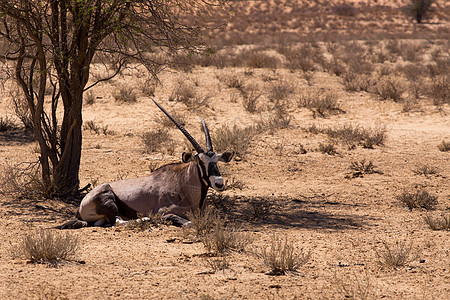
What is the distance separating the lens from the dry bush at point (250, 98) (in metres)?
14.7

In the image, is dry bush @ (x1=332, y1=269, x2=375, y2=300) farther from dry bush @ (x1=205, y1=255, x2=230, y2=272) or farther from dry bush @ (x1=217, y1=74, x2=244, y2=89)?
dry bush @ (x1=217, y1=74, x2=244, y2=89)

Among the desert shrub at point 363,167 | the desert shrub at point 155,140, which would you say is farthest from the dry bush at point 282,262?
Answer: the desert shrub at point 155,140

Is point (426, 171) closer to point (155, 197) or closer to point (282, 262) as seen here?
point (155, 197)

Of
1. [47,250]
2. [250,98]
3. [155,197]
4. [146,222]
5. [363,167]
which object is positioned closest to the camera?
[47,250]

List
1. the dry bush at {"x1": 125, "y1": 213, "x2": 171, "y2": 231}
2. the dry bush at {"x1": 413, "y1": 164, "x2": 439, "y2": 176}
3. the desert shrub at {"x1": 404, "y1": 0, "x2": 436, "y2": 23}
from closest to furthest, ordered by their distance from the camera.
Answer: the dry bush at {"x1": 125, "y1": 213, "x2": 171, "y2": 231} → the dry bush at {"x1": 413, "y1": 164, "x2": 439, "y2": 176} → the desert shrub at {"x1": 404, "y1": 0, "x2": 436, "y2": 23}

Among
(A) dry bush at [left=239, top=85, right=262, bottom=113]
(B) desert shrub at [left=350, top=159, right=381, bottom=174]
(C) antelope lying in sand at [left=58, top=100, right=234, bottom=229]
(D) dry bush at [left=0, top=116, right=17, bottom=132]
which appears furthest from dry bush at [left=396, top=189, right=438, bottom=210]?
(D) dry bush at [left=0, top=116, right=17, bottom=132]

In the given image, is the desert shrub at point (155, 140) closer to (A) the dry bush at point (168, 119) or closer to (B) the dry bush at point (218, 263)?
(A) the dry bush at point (168, 119)

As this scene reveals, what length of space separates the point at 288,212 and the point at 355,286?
9.77 ft

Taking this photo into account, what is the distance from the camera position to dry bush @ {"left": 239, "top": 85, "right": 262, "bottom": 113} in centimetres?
1466

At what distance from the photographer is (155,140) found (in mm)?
11641

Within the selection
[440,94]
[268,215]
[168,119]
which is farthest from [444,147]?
[168,119]

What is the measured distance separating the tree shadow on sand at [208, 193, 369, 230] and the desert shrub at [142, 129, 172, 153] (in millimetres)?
3477

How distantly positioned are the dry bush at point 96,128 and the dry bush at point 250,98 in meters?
3.68

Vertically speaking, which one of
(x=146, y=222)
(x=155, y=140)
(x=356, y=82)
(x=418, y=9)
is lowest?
(x=146, y=222)
